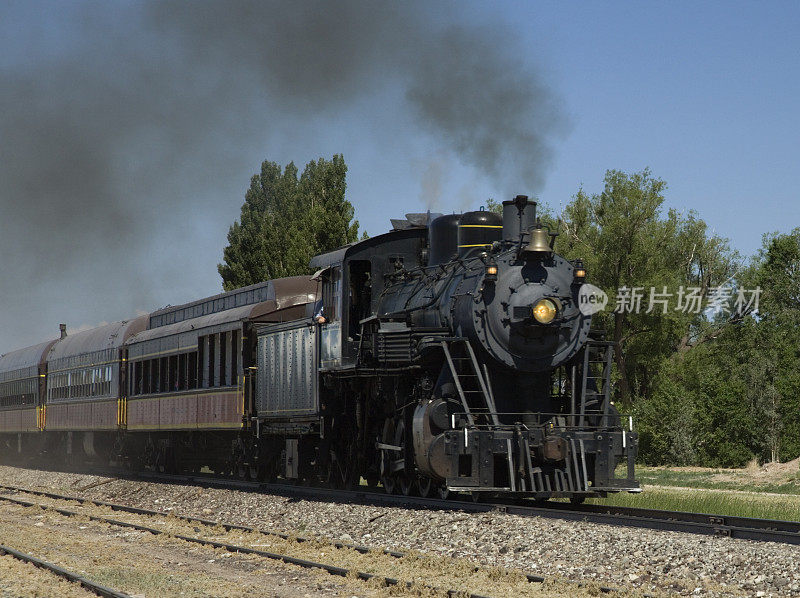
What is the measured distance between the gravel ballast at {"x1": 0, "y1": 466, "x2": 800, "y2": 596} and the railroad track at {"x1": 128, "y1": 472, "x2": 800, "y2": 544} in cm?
40

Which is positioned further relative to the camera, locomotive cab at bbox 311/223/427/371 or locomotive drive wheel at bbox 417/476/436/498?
locomotive cab at bbox 311/223/427/371

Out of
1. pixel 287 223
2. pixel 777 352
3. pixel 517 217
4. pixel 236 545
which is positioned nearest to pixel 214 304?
pixel 517 217

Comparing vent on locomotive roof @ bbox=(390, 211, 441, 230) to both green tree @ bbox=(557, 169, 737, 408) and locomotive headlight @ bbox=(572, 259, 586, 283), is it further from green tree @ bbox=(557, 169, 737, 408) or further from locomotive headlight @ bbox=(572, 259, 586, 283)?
green tree @ bbox=(557, 169, 737, 408)

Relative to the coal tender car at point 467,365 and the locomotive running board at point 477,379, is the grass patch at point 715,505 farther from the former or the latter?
the locomotive running board at point 477,379

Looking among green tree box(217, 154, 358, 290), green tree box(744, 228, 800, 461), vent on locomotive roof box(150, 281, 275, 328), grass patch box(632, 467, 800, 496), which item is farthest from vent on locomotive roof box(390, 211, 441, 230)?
green tree box(744, 228, 800, 461)

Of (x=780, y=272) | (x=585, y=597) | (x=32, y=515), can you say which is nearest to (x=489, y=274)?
(x=585, y=597)

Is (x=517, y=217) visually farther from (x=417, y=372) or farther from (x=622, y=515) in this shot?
(x=622, y=515)

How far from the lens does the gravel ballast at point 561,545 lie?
842cm

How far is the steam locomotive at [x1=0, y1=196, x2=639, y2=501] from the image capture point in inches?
539

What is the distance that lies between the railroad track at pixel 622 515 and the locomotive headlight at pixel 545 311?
2489mm

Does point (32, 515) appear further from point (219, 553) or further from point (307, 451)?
point (219, 553)

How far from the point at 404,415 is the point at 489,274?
8.41 feet

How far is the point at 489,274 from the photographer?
45.6 feet

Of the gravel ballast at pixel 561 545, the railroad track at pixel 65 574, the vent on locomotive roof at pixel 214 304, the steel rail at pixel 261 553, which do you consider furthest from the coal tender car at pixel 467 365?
the railroad track at pixel 65 574
